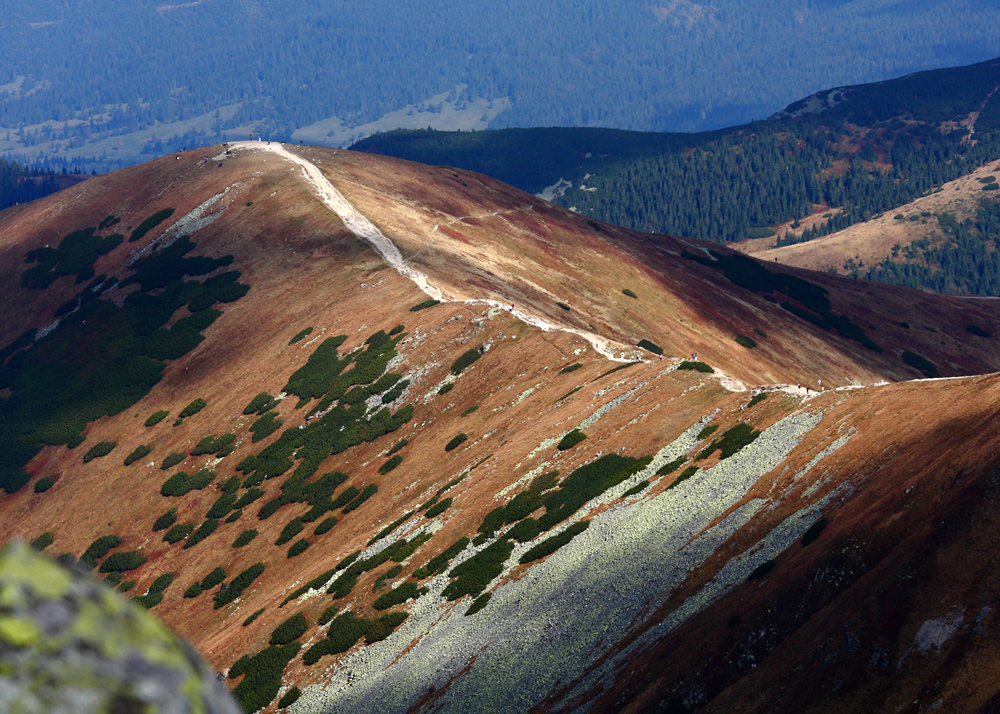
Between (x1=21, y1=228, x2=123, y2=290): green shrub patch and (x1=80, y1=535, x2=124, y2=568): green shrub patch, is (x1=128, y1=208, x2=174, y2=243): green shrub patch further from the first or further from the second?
(x1=80, y1=535, x2=124, y2=568): green shrub patch

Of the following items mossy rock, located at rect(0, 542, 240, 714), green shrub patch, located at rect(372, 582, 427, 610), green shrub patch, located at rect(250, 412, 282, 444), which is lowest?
green shrub patch, located at rect(372, 582, 427, 610)

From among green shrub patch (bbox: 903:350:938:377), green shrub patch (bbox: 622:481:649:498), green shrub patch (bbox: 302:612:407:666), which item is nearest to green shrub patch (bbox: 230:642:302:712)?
green shrub patch (bbox: 302:612:407:666)

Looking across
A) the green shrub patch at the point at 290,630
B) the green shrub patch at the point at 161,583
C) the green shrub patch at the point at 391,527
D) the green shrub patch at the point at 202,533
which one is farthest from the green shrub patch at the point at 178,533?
the green shrub patch at the point at 290,630

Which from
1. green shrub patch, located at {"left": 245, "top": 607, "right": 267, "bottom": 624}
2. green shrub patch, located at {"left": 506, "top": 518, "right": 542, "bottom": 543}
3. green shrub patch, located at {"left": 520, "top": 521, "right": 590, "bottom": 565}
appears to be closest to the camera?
green shrub patch, located at {"left": 520, "top": 521, "right": 590, "bottom": 565}

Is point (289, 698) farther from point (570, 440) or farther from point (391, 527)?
point (570, 440)

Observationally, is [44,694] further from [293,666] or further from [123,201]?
[123,201]

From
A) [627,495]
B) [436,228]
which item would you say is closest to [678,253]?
[436,228]
